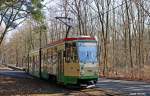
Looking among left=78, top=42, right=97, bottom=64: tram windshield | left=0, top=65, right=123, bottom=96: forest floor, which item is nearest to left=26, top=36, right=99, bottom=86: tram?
left=78, top=42, right=97, bottom=64: tram windshield

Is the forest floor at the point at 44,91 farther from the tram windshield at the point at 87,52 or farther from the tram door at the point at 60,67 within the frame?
the tram windshield at the point at 87,52

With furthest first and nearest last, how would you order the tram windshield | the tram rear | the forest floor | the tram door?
the tram door < the tram windshield < the tram rear < the forest floor

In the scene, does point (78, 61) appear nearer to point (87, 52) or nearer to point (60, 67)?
point (87, 52)

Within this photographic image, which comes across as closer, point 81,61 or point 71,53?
point 81,61

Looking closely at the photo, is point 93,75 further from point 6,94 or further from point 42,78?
point 42,78

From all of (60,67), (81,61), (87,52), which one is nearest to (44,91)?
(60,67)

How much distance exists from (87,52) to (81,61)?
842 mm

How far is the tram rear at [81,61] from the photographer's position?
24406 millimetres

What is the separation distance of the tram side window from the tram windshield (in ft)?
1.11

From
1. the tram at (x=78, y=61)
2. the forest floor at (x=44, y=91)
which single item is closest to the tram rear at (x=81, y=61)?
the tram at (x=78, y=61)

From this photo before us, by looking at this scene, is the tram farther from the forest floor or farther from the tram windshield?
the forest floor

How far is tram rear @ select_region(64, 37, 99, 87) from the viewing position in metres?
24.4

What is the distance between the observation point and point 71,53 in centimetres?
2498

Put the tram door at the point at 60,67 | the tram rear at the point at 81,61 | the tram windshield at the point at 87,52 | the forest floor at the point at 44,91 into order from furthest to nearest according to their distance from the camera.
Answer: the tram door at the point at 60,67, the tram windshield at the point at 87,52, the tram rear at the point at 81,61, the forest floor at the point at 44,91
